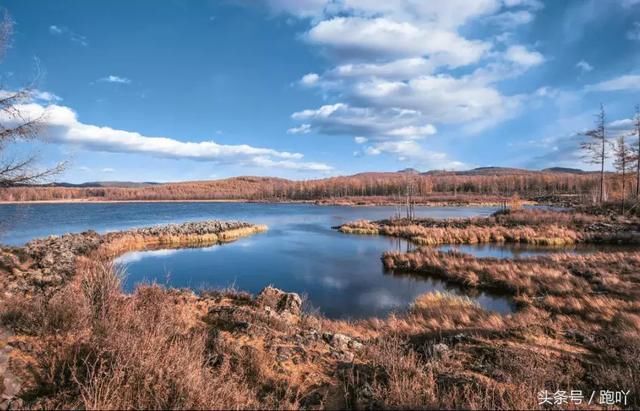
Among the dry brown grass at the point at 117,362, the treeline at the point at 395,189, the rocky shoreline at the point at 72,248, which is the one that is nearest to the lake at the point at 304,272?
the rocky shoreline at the point at 72,248

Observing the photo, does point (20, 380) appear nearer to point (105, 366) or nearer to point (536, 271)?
point (105, 366)

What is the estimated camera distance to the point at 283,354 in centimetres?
611

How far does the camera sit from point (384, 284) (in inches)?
691

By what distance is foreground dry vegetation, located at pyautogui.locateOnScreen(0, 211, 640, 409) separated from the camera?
3.92m

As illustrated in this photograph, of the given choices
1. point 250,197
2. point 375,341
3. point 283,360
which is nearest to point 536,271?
point 375,341

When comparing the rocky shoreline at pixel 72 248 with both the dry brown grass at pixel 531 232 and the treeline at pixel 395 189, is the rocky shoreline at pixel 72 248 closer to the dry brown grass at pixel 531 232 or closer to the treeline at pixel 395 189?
the dry brown grass at pixel 531 232

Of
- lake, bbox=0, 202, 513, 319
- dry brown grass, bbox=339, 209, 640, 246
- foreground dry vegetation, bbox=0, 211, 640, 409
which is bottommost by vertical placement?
lake, bbox=0, 202, 513, 319

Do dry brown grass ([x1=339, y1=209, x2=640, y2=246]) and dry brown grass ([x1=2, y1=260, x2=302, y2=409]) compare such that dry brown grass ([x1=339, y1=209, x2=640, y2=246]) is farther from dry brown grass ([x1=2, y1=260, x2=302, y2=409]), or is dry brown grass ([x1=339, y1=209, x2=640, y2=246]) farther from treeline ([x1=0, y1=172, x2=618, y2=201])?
treeline ([x1=0, y1=172, x2=618, y2=201])

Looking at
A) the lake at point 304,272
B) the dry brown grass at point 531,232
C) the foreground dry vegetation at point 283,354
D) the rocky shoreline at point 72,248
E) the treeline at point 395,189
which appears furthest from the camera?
the treeline at point 395,189

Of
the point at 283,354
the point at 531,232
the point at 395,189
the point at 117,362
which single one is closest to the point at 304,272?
the point at 283,354

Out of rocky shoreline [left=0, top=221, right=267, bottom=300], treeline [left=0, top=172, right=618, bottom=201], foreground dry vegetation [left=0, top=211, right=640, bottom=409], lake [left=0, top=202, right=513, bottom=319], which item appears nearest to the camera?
foreground dry vegetation [left=0, top=211, right=640, bottom=409]

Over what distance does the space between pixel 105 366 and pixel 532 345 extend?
25.0 ft

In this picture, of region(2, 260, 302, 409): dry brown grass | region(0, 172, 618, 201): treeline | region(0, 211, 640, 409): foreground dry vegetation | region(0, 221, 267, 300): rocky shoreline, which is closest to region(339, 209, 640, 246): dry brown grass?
region(0, 221, 267, 300): rocky shoreline

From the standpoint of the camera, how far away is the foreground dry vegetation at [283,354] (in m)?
3.92
